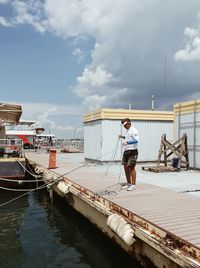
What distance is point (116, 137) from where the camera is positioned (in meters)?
18.3

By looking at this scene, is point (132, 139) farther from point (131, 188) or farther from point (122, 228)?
point (122, 228)

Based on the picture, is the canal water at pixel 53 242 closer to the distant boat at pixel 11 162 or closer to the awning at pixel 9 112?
the distant boat at pixel 11 162

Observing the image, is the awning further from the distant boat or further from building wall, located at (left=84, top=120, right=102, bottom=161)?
building wall, located at (left=84, top=120, right=102, bottom=161)

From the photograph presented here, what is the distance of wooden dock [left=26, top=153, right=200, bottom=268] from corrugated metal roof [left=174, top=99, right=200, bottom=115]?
229 inches

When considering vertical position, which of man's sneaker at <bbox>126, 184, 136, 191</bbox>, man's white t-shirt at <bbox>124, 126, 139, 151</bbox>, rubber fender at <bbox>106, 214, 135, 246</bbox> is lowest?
rubber fender at <bbox>106, 214, 135, 246</bbox>

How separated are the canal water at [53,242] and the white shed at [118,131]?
6.28 metres

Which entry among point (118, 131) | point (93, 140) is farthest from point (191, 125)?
point (93, 140)

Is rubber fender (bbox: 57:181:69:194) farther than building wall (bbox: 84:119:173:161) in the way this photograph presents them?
No

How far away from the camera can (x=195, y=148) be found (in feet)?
47.8

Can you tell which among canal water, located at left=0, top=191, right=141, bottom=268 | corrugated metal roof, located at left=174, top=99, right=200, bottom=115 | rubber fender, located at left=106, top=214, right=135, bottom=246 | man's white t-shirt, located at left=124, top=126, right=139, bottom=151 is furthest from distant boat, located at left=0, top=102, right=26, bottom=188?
rubber fender, located at left=106, top=214, right=135, bottom=246

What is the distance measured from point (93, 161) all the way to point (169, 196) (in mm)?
10994

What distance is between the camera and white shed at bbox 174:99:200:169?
47.5 feet

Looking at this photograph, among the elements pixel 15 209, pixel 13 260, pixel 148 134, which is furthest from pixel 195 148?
pixel 13 260

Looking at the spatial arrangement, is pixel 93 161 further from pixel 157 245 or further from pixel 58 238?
pixel 157 245
